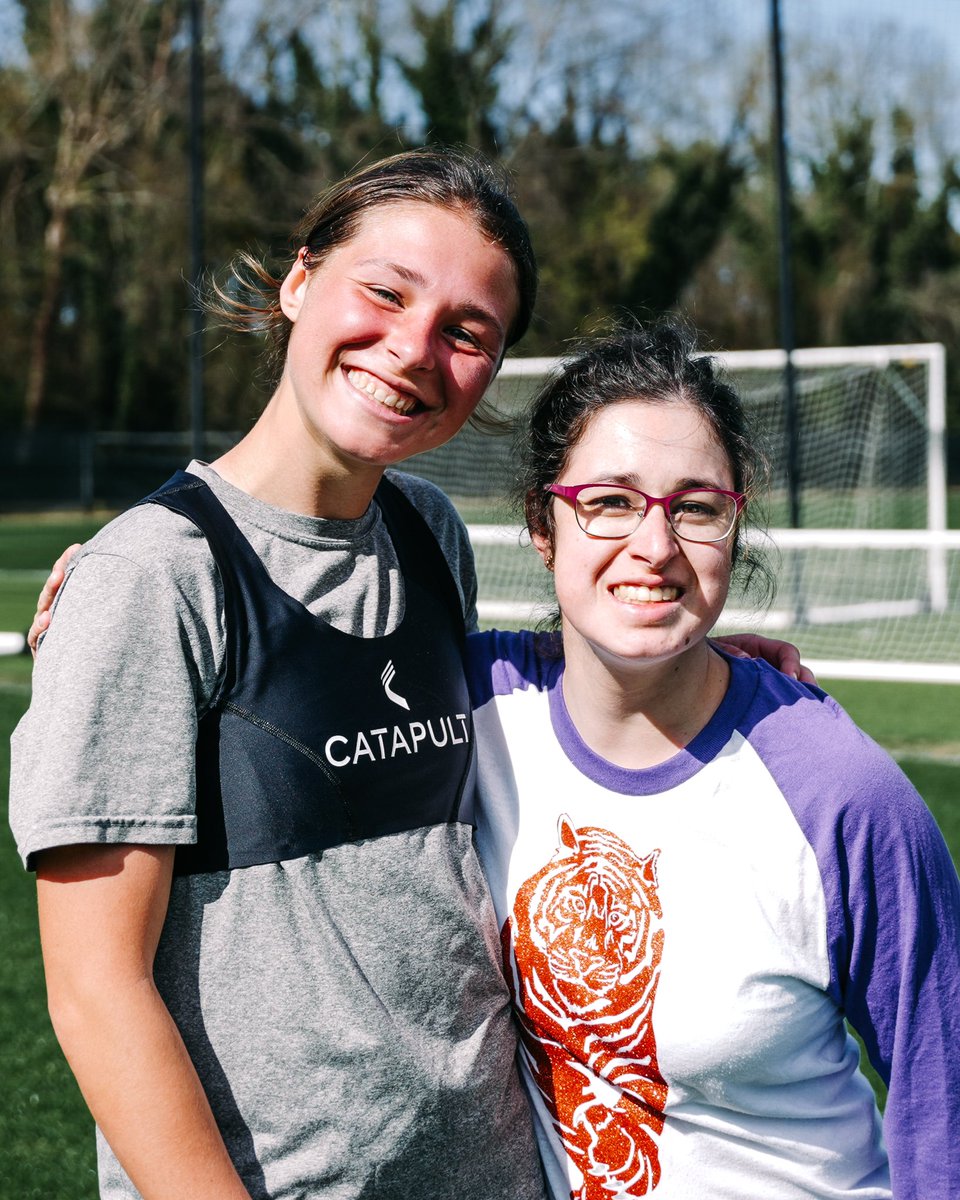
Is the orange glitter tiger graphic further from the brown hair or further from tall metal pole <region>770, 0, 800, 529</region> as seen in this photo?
tall metal pole <region>770, 0, 800, 529</region>

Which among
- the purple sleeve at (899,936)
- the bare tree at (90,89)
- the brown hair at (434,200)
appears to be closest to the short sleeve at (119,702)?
the brown hair at (434,200)

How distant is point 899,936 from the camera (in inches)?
60.9

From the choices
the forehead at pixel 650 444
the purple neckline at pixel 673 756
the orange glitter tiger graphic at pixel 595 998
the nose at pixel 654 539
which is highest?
the forehead at pixel 650 444

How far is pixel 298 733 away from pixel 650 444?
1.83 ft

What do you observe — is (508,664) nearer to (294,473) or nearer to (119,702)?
(294,473)

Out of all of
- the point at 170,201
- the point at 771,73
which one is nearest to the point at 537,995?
the point at 771,73

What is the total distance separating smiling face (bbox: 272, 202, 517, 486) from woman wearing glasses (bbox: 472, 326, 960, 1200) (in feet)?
0.69

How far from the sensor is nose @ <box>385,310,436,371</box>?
5.32ft

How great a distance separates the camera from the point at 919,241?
3247 centimetres

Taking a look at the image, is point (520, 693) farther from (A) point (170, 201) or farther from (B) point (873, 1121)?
(A) point (170, 201)

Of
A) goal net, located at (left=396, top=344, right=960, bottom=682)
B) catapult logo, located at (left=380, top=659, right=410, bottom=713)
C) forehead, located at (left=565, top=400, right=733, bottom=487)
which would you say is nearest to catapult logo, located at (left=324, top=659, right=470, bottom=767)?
catapult logo, located at (left=380, top=659, right=410, bottom=713)

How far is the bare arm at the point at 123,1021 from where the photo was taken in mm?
1362

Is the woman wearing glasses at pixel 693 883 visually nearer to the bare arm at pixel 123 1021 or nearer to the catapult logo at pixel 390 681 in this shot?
the catapult logo at pixel 390 681

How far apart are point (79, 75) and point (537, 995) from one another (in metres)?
28.8
